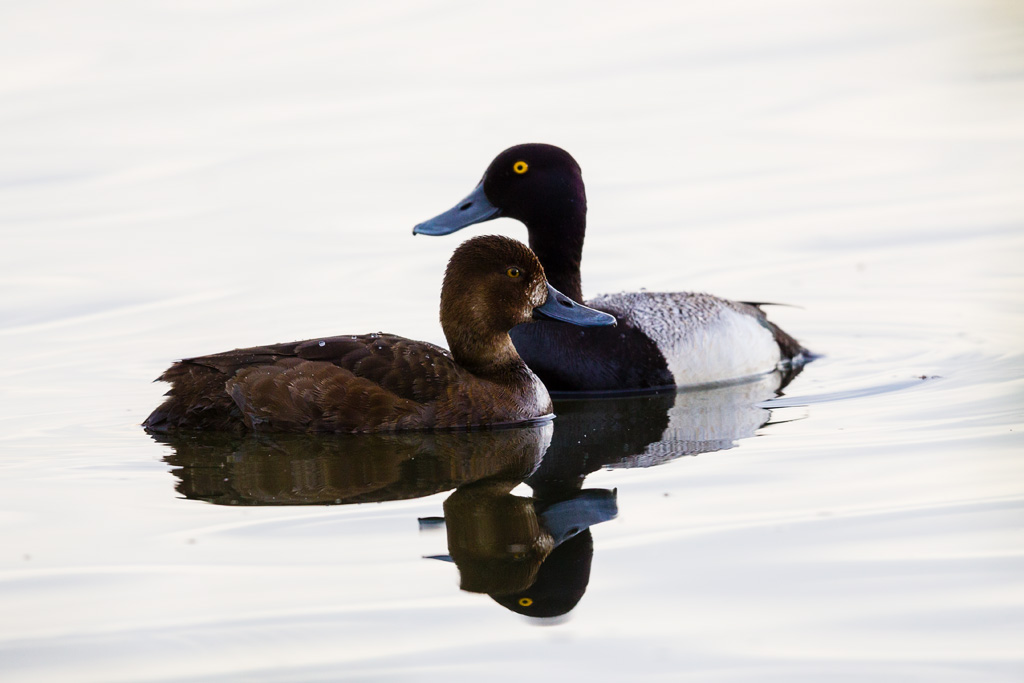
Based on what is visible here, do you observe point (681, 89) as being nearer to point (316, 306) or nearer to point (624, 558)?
point (316, 306)

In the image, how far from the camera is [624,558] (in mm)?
5312

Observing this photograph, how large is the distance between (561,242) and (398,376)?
6.31 ft

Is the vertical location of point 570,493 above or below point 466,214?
below

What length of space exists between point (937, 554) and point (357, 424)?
10.3 feet

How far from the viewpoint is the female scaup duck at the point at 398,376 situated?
733 cm

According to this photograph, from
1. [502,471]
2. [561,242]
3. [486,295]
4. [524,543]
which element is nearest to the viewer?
[524,543]

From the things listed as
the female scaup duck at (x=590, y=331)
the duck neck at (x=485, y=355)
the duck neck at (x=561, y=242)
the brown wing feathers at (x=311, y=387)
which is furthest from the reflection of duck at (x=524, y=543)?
the duck neck at (x=561, y=242)

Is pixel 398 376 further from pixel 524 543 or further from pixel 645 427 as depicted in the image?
pixel 524 543

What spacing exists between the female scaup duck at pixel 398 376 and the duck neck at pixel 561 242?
3.49 feet

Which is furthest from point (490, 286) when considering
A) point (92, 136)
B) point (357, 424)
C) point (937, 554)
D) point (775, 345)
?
point (92, 136)

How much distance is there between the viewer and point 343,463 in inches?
270

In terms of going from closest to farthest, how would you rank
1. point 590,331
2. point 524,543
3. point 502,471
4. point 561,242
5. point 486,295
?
point 524,543 → point 502,471 → point 486,295 → point 590,331 → point 561,242

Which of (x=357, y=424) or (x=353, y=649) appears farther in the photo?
(x=357, y=424)

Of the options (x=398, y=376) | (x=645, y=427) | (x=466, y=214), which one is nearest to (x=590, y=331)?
(x=466, y=214)
